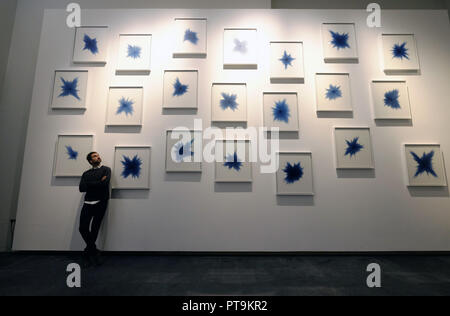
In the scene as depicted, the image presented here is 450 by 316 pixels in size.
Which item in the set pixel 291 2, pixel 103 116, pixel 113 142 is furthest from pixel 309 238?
pixel 291 2

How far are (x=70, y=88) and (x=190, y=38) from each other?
226cm

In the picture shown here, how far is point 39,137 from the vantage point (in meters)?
3.75

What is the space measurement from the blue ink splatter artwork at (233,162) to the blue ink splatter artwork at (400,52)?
331 cm

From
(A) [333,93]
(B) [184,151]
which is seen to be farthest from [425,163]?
(B) [184,151]

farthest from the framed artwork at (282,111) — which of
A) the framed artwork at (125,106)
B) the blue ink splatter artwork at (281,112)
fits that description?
the framed artwork at (125,106)

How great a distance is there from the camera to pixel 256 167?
143 inches

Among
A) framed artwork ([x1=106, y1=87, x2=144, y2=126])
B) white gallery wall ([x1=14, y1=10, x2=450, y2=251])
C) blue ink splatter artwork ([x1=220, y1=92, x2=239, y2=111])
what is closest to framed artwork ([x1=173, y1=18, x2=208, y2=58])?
white gallery wall ([x1=14, y1=10, x2=450, y2=251])

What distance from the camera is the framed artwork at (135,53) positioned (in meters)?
3.87

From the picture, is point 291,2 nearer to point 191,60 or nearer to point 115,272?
point 191,60

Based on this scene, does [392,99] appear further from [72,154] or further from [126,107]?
[72,154]

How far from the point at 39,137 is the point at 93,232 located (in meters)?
1.97

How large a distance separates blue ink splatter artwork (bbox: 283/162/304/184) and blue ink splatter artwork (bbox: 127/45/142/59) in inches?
126

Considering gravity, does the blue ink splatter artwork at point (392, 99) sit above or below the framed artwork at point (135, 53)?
below

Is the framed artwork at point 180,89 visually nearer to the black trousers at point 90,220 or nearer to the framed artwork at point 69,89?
the framed artwork at point 69,89
